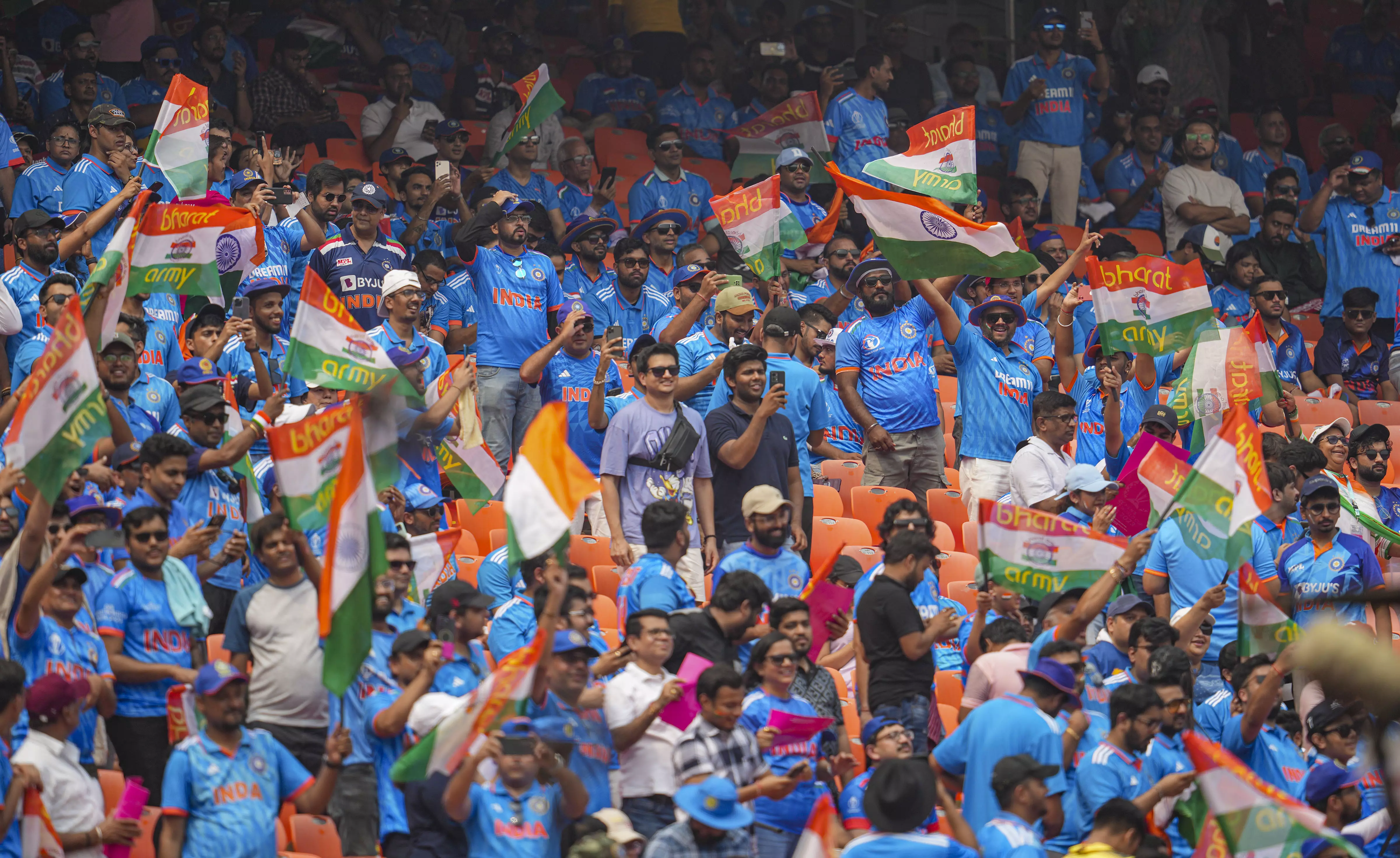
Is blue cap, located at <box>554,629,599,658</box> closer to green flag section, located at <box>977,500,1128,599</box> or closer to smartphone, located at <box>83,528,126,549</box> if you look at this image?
smartphone, located at <box>83,528,126,549</box>

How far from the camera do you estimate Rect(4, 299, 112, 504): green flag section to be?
636cm

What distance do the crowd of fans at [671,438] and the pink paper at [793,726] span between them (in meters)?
0.04

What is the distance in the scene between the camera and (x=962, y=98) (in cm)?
1634

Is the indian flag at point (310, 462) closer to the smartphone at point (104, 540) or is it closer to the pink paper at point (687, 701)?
the smartphone at point (104, 540)

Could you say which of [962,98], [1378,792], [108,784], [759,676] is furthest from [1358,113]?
[108,784]

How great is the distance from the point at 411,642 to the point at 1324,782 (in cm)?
358


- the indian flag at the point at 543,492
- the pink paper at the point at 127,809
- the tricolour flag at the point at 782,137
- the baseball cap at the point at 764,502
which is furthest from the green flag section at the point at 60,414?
the tricolour flag at the point at 782,137

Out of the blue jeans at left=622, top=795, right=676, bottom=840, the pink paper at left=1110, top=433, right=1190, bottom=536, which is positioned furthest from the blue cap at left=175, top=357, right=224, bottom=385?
the pink paper at left=1110, top=433, right=1190, bottom=536

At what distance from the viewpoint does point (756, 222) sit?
36.0ft

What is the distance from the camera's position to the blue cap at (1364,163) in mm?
14773

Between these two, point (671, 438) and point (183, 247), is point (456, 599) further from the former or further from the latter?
point (183, 247)

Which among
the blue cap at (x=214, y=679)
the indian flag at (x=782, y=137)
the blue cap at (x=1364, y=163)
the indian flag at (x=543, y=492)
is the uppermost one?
the indian flag at (x=543, y=492)

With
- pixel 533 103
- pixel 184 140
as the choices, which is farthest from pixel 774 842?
pixel 533 103

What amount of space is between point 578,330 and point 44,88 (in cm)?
481
